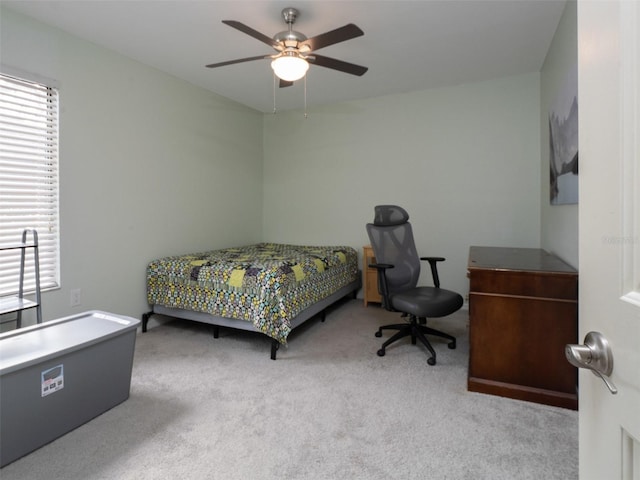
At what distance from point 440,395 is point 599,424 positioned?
61.0 inches

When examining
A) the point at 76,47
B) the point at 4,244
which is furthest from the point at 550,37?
the point at 4,244

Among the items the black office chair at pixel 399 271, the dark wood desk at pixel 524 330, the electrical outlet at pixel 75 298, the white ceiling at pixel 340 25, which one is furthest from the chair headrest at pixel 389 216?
the electrical outlet at pixel 75 298

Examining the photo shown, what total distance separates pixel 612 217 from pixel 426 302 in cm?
196

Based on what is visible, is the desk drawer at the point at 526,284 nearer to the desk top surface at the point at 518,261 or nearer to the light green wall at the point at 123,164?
the desk top surface at the point at 518,261

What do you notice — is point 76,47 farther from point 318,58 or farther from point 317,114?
point 317,114

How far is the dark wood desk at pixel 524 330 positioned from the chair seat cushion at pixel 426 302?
1.13 ft

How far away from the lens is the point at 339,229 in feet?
14.4

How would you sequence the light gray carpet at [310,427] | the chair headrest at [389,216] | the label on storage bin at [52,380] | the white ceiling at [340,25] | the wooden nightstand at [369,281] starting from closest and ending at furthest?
the light gray carpet at [310,427], the label on storage bin at [52,380], the white ceiling at [340,25], the chair headrest at [389,216], the wooden nightstand at [369,281]

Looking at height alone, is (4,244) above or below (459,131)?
below

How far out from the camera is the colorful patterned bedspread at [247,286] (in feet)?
8.25

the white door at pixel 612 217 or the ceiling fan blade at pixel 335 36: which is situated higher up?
the ceiling fan blade at pixel 335 36

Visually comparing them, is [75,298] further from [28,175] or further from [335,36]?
[335,36]

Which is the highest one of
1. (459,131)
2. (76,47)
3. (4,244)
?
(76,47)

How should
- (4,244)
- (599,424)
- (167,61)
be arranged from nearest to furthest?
(599,424) < (4,244) < (167,61)
